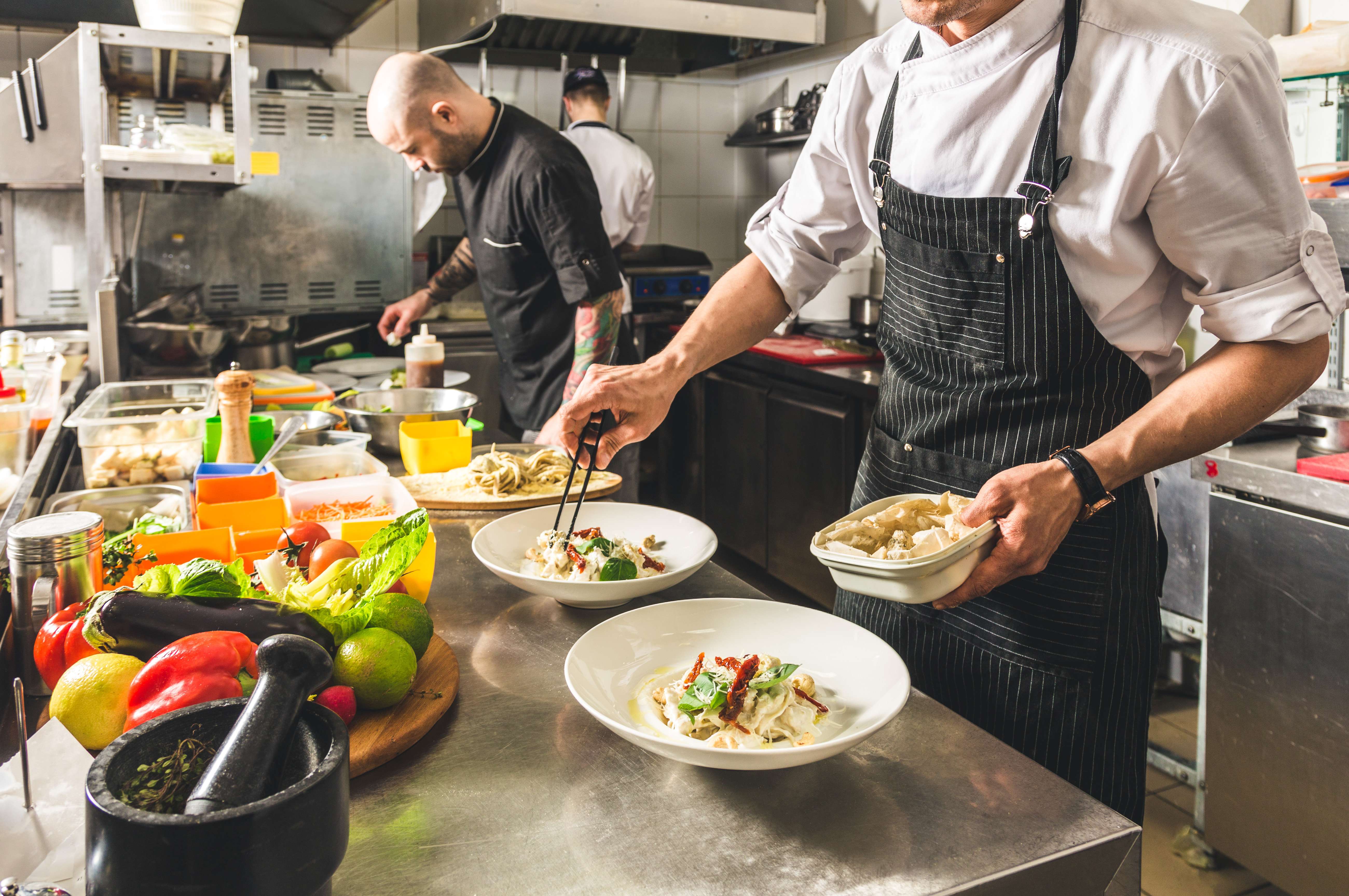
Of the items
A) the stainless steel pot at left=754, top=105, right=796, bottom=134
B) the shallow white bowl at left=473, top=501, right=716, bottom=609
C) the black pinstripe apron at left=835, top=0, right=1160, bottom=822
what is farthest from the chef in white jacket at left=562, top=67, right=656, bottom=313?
the black pinstripe apron at left=835, top=0, right=1160, bottom=822

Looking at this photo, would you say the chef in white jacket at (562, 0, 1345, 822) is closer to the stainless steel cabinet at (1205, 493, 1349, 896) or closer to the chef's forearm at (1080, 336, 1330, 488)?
the chef's forearm at (1080, 336, 1330, 488)

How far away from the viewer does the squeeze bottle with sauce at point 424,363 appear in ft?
8.16

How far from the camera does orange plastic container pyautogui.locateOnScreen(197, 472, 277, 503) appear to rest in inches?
61.0

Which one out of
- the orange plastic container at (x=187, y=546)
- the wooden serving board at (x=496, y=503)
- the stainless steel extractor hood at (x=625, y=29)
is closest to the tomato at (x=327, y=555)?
the orange plastic container at (x=187, y=546)

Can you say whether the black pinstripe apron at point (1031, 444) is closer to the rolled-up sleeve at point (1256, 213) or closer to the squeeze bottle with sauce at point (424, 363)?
the rolled-up sleeve at point (1256, 213)

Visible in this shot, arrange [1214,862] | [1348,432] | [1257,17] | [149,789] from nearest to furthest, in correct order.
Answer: [149,789] → [1348,432] → [1214,862] → [1257,17]

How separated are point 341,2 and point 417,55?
59.6 inches

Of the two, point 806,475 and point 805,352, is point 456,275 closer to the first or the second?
point 805,352

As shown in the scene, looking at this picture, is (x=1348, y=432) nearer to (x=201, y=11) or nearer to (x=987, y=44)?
(x=987, y=44)

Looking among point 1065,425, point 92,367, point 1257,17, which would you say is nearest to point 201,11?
point 92,367

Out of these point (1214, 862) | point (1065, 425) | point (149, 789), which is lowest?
point (1214, 862)

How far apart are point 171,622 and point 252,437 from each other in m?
1.06

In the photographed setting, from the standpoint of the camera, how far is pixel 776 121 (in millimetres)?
4695

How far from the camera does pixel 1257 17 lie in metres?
2.66
